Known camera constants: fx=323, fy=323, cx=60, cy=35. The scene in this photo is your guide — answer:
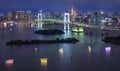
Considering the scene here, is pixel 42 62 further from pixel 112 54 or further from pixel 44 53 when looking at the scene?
pixel 112 54

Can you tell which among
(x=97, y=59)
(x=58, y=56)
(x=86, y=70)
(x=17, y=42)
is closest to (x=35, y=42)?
(x=17, y=42)

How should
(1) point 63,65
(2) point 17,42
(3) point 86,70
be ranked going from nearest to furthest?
1. (3) point 86,70
2. (1) point 63,65
3. (2) point 17,42

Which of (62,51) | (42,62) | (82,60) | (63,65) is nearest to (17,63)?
(42,62)

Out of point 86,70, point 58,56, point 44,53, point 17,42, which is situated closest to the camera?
point 86,70

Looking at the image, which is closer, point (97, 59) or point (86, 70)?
point (86, 70)

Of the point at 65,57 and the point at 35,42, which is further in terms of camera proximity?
the point at 35,42

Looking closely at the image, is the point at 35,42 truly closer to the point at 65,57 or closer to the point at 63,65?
the point at 65,57

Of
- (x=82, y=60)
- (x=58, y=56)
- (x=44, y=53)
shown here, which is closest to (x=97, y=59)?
(x=82, y=60)

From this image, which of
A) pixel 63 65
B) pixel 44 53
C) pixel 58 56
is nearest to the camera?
pixel 63 65
